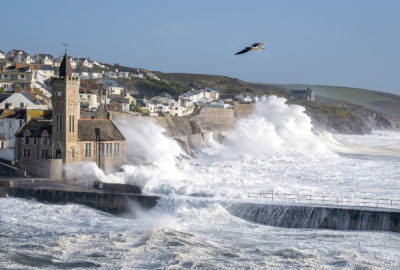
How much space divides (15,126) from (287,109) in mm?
45922

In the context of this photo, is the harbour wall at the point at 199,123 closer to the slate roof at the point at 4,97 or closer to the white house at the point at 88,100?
the white house at the point at 88,100

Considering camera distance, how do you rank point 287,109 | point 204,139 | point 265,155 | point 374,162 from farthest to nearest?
point 287,109, point 204,139, point 265,155, point 374,162

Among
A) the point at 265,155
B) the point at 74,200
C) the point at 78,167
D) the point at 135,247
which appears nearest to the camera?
the point at 135,247

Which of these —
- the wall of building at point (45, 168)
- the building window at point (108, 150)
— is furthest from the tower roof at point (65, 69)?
the wall of building at point (45, 168)

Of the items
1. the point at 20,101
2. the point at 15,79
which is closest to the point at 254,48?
the point at 20,101

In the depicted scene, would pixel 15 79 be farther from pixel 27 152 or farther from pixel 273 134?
pixel 27 152

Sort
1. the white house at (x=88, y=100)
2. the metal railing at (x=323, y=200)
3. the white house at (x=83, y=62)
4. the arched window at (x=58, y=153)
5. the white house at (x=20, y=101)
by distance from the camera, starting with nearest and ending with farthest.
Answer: the metal railing at (x=323, y=200)
the arched window at (x=58, y=153)
the white house at (x=20, y=101)
the white house at (x=88, y=100)
the white house at (x=83, y=62)

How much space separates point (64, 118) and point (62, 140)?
4.01 feet

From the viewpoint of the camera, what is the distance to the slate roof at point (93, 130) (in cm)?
3822

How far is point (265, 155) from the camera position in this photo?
61.9 m

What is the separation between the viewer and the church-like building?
36.6 metres

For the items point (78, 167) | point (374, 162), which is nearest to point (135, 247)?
point (78, 167)

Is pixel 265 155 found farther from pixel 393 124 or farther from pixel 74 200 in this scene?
pixel 393 124

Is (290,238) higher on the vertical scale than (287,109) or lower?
lower
